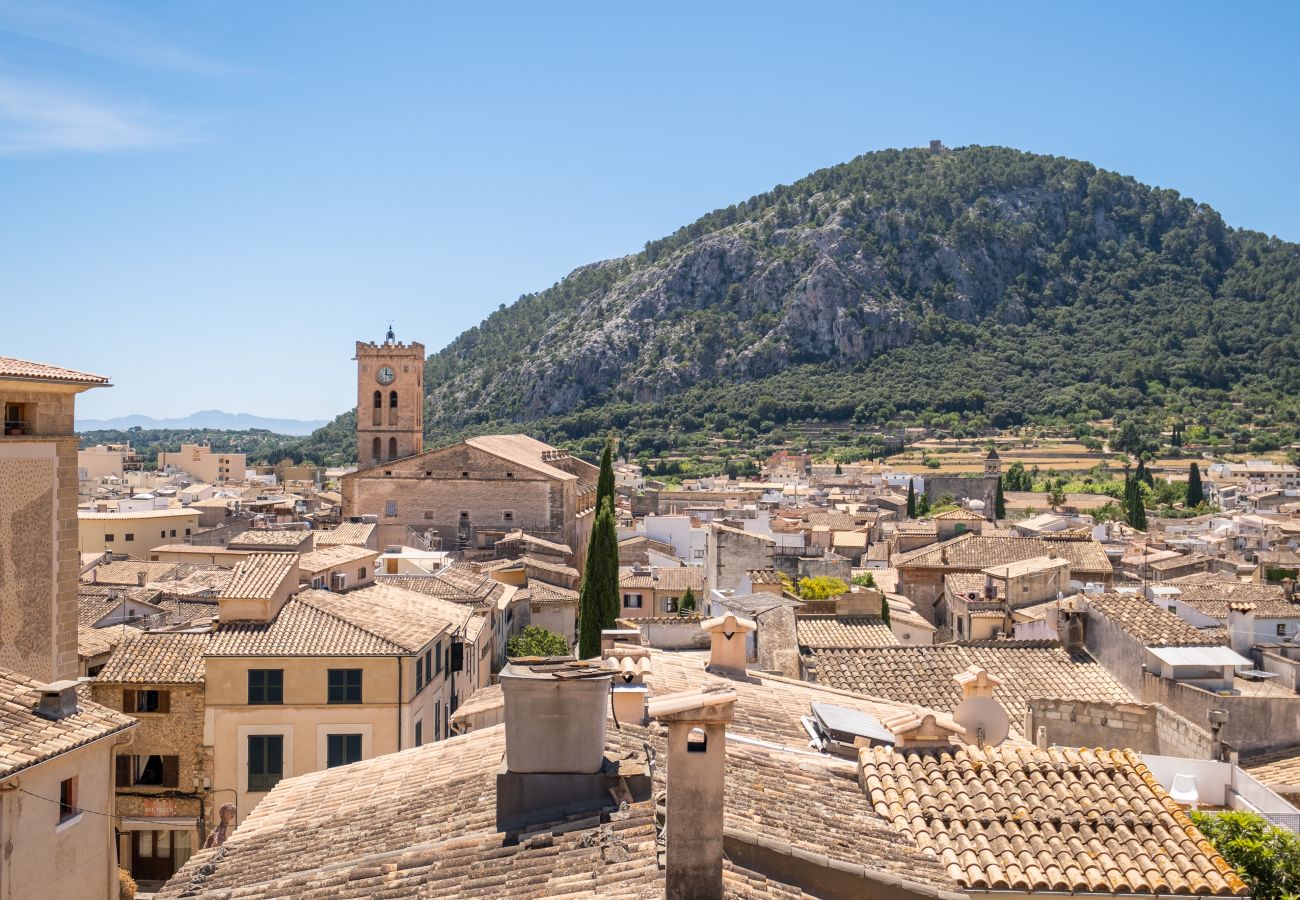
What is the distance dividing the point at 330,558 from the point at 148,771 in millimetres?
7476

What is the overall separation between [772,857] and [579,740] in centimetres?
167

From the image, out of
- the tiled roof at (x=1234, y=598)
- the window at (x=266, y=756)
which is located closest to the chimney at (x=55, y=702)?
the window at (x=266, y=756)

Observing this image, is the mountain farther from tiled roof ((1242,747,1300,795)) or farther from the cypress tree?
tiled roof ((1242,747,1300,795))

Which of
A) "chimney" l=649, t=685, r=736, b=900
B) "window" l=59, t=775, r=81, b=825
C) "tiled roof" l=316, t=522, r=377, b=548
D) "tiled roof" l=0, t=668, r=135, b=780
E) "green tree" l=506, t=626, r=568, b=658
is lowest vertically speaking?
"green tree" l=506, t=626, r=568, b=658

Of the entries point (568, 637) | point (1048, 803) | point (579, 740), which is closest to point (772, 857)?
point (579, 740)

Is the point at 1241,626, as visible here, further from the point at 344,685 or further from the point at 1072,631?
the point at 344,685

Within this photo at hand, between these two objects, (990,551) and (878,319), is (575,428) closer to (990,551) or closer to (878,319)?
(878,319)

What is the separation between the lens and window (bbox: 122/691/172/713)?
2125cm

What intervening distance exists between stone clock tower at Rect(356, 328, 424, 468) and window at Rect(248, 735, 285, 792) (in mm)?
50458

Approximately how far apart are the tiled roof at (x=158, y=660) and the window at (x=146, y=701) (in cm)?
25

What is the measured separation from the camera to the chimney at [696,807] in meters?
6.02

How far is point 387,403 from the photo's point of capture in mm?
71688

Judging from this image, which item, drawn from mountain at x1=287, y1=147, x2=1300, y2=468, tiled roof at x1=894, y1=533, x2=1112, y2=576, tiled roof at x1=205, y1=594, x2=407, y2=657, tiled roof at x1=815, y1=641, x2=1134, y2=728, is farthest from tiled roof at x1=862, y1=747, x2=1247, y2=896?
mountain at x1=287, y1=147, x2=1300, y2=468

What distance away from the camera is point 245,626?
867 inches
